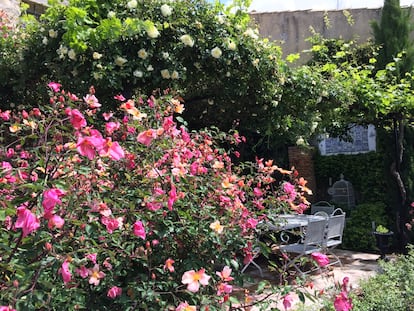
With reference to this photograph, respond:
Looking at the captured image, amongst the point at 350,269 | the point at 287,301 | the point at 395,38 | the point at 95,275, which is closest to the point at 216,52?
the point at 287,301

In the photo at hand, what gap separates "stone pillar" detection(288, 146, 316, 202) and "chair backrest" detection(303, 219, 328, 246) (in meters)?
3.95

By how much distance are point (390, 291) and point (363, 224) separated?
407 centimetres

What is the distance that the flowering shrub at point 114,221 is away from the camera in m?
1.15

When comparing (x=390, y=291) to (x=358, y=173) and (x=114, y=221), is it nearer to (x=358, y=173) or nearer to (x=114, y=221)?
(x=114, y=221)

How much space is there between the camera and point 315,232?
478 centimetres

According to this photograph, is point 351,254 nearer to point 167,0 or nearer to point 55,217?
point 167,0

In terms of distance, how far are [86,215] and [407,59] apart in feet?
22.7

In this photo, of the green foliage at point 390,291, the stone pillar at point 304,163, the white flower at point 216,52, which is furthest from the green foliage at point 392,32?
the white flower at point 216,52

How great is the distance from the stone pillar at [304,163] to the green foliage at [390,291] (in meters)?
4.89

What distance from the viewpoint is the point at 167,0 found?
3.32 metres

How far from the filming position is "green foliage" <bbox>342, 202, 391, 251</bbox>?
684 cm

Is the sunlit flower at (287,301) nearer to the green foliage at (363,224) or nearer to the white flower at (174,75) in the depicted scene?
the white flower at (174,75)

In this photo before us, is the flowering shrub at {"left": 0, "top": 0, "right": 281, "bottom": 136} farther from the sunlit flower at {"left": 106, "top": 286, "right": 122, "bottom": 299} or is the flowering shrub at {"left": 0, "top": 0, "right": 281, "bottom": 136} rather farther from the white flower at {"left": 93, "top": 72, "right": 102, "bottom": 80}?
the sunlit flower at {"left": 106, "top": 286, "right": 122, "bottom": 299}

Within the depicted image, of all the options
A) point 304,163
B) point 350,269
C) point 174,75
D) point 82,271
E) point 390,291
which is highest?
point 174,75
